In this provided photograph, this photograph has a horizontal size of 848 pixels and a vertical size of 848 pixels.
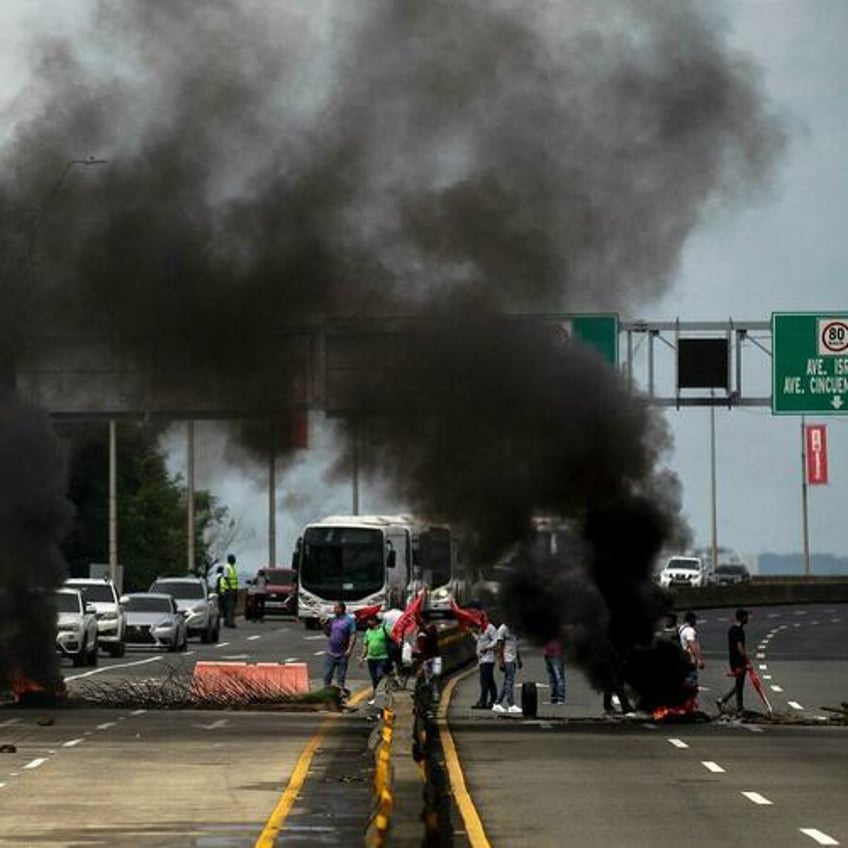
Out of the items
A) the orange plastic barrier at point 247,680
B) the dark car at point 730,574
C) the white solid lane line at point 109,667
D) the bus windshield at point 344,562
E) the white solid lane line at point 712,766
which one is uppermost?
the bus windshield at point 344,562

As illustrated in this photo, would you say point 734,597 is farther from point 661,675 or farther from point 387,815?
point 387,815

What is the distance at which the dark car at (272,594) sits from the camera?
92562 mm

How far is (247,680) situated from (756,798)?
68.0 feet

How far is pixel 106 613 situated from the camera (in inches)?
2532

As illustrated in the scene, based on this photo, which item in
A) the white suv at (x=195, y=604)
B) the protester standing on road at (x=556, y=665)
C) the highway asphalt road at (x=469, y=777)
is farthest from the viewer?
the white suv at (x=195, y=604)

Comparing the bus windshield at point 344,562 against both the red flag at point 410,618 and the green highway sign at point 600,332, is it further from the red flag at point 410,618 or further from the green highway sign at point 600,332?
the red flag at point 410,618

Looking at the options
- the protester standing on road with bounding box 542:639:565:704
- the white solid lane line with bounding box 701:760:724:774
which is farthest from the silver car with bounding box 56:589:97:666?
the white solid lane line with bounding box 701:760:724:774

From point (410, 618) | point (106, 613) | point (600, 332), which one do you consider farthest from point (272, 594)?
point (410, 618)

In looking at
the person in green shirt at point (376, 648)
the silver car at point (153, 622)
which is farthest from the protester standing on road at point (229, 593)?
the person in green shirt at point (376, 648)

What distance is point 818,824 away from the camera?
2492 cm

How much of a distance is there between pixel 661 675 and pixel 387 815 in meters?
24.0

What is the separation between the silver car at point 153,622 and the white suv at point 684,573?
1810 inches

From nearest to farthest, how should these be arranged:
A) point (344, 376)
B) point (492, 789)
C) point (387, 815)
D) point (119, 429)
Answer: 1. point (387, 815)
2. point (492, 789)
3. point (344, 376)
4. point (119, 429)

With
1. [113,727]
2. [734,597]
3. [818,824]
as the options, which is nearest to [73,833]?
[818,824]
